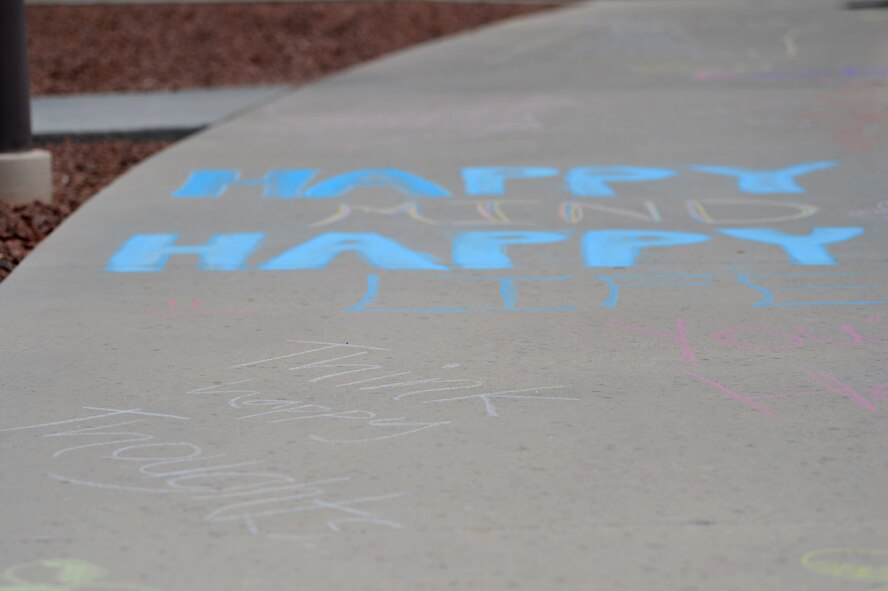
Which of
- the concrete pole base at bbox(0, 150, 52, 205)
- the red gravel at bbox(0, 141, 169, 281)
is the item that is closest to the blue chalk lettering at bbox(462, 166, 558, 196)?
the red gravel at bbox(0, 141, 169, 281)

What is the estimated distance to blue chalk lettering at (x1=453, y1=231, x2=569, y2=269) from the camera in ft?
20.3

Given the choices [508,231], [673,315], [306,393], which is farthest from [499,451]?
[508,231]

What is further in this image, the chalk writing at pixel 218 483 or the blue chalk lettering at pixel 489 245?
the blue chalk lettering at pixel 489 245

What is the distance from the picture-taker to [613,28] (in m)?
15.6

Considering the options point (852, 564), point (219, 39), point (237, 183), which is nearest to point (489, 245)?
point (237, 183)

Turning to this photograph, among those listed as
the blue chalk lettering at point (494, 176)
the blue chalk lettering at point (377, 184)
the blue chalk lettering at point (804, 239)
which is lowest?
the blue chalk lettering at point (377, 184)

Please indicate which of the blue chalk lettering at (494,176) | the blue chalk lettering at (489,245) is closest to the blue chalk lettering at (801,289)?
the blue chalk lettering at (489,245)

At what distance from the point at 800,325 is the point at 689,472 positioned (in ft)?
5.31

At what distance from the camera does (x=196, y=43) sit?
14.7m

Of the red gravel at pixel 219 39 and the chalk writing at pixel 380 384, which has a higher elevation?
the chalk writing at pixel 380 384

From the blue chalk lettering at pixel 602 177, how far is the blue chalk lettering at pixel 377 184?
2.36ft

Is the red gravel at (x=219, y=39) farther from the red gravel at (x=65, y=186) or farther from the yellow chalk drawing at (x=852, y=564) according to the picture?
the yellow chalk drawing at (x=852, y=564)

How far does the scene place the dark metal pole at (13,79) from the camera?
24.3ft

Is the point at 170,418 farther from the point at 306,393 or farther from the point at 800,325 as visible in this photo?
the point at 800,325
